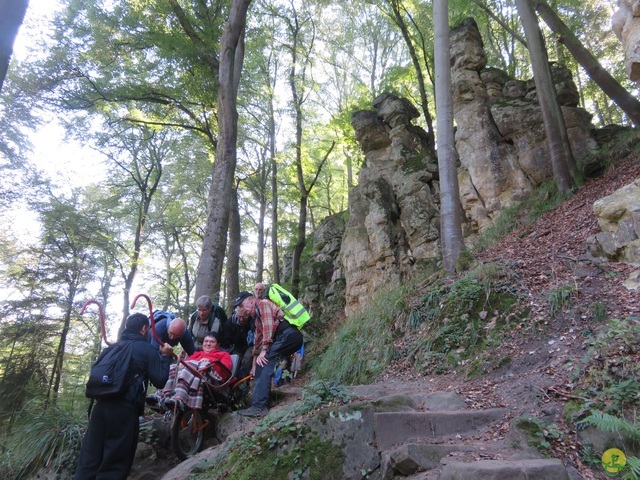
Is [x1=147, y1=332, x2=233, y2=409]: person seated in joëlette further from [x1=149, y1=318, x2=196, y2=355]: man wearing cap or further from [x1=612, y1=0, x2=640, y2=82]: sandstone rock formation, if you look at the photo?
[x1=612, y1=0, x2=640, y2=82]: sandstone rock formation

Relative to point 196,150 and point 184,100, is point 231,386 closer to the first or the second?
point 184,100

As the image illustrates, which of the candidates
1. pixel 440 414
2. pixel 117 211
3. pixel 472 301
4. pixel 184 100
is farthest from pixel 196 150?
pixel 440 414

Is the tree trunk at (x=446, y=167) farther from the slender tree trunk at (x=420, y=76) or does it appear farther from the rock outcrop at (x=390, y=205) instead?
the slender tree trunk at (x=420, y=76)

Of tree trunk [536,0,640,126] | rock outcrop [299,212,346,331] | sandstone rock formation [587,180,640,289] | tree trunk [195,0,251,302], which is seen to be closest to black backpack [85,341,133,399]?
tree trunk [195,0,251,302]

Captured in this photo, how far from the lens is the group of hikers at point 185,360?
367cm

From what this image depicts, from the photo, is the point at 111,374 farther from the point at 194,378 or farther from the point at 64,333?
the point at 64,333

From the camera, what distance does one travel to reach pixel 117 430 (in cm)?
368

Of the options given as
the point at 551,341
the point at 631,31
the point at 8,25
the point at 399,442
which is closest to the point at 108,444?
the point at 399,442

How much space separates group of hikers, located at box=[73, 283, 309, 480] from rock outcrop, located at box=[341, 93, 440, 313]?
213 inches

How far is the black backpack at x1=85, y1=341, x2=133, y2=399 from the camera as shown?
363 centimetres

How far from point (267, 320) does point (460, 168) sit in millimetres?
9108

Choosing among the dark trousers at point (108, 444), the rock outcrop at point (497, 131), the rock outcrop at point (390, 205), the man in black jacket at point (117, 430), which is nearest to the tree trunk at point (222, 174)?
the man in black jacket at point (117, 430)

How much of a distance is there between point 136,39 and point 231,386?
9980 millimetres

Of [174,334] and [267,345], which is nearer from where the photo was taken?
[267,345]
